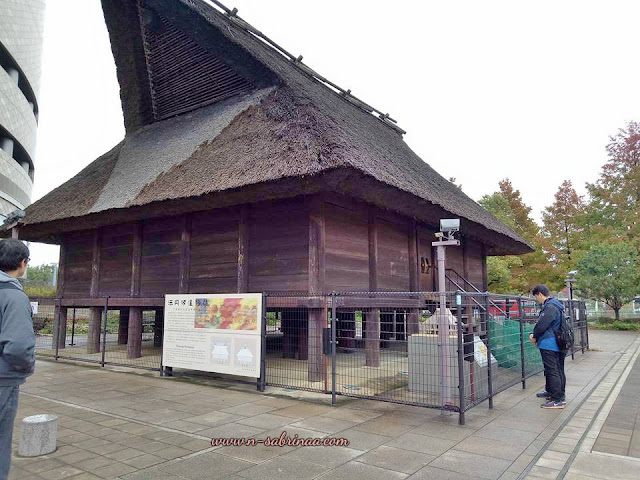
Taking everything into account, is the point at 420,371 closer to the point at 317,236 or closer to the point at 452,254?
the point at 317,236

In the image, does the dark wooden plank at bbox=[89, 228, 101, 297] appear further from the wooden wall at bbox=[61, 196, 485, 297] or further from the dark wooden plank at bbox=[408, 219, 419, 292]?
the dark wooden plank at bbox=[408, 219, 419, 292]

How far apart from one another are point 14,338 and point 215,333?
4887 mm

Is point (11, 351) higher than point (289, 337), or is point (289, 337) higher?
point (11, 351)

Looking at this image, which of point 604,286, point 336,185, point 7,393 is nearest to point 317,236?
point 336,185

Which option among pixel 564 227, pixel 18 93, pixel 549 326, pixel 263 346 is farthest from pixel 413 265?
pixel 18 93

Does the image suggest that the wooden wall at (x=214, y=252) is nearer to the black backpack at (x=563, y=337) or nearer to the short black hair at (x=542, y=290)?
the short black hair at (x=542, y=290)

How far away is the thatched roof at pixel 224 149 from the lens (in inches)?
309

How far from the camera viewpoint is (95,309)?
12.6 meters

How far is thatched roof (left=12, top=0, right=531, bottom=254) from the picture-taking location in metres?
7.85

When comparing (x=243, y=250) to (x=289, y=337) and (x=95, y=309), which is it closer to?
(x=289, y=337)

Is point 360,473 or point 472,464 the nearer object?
point 360,473

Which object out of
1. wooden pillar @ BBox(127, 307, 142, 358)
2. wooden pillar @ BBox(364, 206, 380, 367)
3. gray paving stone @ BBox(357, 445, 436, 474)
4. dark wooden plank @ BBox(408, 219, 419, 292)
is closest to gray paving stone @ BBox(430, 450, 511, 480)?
gray paving stone @ BBox(357, 445, 436, 474)

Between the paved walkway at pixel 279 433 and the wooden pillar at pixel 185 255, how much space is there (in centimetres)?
309

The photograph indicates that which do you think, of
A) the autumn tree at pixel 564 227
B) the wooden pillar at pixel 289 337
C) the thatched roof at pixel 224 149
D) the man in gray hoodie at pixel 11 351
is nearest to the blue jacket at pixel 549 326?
the thatched roof at pixel 224 149
